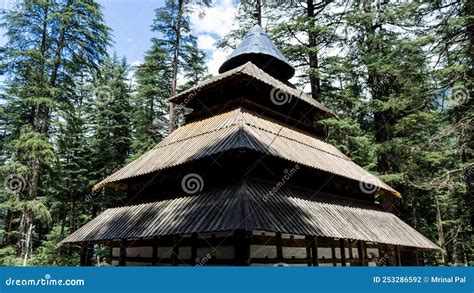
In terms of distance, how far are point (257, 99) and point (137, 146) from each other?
15430mm

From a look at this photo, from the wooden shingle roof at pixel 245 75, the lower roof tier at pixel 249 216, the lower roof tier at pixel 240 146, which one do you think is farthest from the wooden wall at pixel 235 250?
the wooden shingle roof at pixel 245 75

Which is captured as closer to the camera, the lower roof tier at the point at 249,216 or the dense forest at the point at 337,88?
the lower roof tier at the point at 249,216

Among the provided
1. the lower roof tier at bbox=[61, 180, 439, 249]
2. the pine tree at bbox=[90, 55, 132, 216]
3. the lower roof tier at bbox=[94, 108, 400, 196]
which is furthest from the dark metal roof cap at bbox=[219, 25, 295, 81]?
the pine tree at bbox=[90, 55, 132, 216]

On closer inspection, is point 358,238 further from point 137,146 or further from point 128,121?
point 128,121

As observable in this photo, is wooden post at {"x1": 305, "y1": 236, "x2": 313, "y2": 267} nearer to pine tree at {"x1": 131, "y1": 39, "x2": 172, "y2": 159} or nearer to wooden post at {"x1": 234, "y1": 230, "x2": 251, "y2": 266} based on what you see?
wooden post at {"x1": 234, "y1": 230, "x2": 251, "y2": 266}

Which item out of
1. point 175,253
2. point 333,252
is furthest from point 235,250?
point 333,252

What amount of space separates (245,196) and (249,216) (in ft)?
2.69

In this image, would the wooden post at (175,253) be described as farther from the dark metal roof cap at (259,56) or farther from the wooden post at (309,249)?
the dark metal roof cap at (259,56)

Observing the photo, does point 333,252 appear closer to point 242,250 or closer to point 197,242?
point 197,242

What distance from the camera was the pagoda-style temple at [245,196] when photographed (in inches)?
335

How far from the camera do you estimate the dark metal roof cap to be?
15391 mm

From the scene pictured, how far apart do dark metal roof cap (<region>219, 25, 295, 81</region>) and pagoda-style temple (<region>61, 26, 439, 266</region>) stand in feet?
7.77

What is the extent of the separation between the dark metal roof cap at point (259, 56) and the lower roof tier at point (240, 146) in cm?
388

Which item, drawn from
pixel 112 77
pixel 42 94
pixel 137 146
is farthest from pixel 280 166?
pixel 112 77
